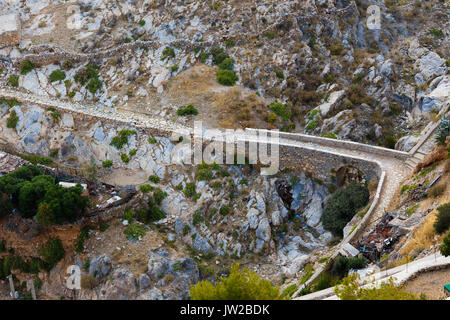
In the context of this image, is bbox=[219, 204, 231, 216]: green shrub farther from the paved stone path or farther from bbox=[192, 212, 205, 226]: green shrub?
the paved stone path

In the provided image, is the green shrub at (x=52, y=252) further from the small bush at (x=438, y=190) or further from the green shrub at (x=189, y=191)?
the small bush at (x=438, y=190)

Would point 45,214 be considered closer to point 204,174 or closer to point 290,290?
point 204,174

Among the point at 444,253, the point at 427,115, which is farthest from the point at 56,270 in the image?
the point at 427,115

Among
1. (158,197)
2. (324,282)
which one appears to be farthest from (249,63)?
(324,282)

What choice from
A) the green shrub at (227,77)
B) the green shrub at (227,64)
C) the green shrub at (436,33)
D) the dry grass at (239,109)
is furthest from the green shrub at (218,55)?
the green shrub at (436,33)

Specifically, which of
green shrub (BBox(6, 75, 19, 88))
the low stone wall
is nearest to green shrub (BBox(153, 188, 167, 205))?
the low stone wall

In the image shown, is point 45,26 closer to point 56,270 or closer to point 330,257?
point 56,270
